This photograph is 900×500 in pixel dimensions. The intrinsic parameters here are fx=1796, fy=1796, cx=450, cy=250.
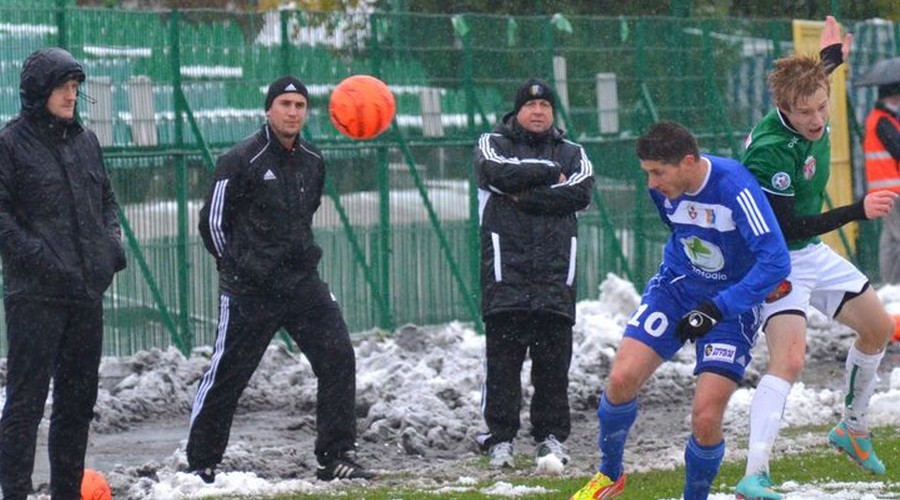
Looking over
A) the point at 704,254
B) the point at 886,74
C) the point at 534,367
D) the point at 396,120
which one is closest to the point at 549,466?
the point at 534,367

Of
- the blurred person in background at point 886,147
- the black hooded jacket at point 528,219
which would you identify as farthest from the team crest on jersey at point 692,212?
the blurred person in background at point 886,147

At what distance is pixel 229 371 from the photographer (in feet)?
32.3

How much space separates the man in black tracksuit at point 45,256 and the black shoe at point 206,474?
121cm

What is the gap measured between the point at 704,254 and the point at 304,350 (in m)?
2.61

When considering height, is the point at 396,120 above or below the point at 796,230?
above

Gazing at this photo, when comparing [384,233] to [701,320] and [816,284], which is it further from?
[701,320]

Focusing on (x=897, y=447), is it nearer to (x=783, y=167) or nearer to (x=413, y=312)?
(x=783, y=167)

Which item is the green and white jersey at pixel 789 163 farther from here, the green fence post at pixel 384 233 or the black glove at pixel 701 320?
the green fence post at pixel 384 233

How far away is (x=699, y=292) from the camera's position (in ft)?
27.8

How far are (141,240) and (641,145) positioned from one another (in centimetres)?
685

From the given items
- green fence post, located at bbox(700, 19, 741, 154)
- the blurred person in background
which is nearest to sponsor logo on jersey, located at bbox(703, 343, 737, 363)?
the blurred person in background

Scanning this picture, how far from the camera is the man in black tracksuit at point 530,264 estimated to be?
1062 cm

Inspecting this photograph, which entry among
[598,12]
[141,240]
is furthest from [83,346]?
[598,12]

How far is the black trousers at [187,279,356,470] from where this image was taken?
985cm
